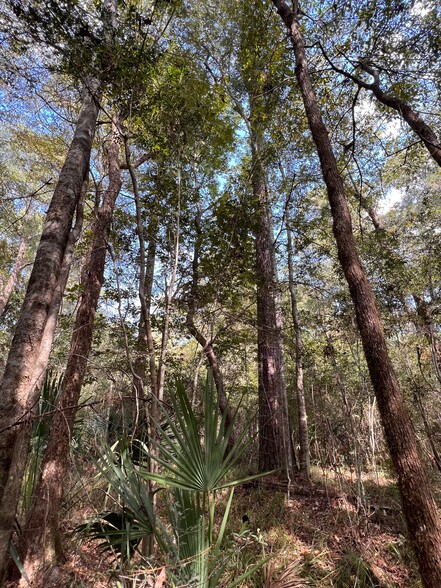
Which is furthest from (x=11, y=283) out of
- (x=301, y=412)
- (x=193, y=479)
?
(x=193, y=479)

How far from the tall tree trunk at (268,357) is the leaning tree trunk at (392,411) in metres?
2.31

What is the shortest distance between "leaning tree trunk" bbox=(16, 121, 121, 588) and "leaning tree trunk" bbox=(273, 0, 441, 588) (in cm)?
272

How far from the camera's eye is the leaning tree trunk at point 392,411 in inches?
99.3

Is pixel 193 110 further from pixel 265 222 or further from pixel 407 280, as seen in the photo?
pixel 407 280

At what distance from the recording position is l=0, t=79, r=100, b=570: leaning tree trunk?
2.09m

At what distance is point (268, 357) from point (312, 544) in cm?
331

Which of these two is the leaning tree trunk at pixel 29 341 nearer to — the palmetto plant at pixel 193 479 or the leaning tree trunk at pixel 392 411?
the palmetto plant at pixel 193 479

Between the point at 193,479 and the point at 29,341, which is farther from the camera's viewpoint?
the point at 29,341

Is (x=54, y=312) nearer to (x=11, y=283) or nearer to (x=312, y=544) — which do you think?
(x=312, y=544)

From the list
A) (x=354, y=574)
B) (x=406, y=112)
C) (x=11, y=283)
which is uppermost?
(x=11, y=283)

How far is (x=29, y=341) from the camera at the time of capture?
241cm

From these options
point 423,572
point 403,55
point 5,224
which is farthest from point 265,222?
point 5,224

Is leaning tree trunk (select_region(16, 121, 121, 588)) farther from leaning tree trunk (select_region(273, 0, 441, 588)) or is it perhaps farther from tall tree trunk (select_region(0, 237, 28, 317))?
tall tree trunk (select_region(0, 237, 28, 317))

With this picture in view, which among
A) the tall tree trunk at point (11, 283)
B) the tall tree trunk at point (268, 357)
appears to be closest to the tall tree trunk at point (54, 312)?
the tall tree trunk at point (268, 357)
